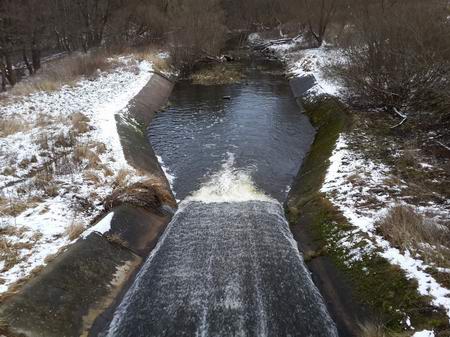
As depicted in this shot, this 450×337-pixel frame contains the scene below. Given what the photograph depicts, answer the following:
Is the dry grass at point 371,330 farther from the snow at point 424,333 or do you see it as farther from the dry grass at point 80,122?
the dry grass at point 80,122

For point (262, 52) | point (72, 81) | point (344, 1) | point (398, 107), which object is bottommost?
point (262, 52)

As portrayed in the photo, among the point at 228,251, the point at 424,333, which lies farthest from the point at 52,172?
the point at 424,333

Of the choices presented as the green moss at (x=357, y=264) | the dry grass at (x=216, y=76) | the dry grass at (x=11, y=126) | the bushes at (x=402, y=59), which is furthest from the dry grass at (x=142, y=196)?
the dry grass at (x=216, y=76)

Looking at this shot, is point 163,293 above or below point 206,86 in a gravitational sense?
above

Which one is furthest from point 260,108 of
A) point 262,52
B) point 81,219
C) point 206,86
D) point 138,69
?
point 262,52

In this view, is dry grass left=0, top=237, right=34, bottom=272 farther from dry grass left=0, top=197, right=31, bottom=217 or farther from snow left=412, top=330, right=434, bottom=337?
snow left=412, top=330, right=434, bottom=337

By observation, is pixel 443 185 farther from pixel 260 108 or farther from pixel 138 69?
pixel 138 69

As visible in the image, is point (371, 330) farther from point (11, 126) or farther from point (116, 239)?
point (11, 126)
